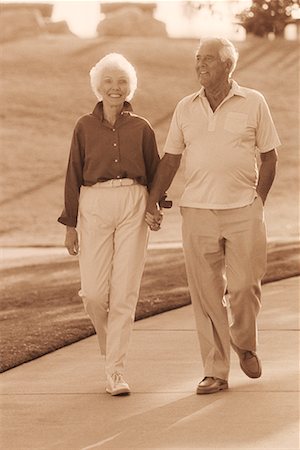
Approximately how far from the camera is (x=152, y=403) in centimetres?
691

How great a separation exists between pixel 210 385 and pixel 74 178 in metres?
1.30

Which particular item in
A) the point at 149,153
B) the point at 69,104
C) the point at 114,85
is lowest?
the point at 69,104

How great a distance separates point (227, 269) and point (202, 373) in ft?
2.65

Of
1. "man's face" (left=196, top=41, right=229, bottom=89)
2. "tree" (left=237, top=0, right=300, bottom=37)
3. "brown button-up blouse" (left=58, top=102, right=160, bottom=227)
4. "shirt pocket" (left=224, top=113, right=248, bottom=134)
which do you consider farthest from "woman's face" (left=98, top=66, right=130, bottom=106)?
"tree" (left=237, top=0, right=300, bottom=37)

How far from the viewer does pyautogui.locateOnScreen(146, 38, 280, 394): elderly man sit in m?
6.98

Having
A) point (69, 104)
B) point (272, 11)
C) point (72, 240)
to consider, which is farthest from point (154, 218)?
point (69, 104)

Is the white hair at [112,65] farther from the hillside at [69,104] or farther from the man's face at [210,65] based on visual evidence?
the hillside at [69,104]

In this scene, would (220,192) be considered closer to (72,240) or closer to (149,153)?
(149,153)

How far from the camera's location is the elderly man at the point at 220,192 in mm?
6980

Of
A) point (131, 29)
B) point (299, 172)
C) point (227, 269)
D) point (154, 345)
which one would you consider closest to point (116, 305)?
point (227, 269)

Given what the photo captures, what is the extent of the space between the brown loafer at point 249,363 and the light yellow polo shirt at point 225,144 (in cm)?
85

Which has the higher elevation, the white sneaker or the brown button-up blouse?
the brown button-up blouse

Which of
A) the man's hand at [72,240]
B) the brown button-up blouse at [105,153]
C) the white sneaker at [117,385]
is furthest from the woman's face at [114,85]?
the white sneaker at [117,385]

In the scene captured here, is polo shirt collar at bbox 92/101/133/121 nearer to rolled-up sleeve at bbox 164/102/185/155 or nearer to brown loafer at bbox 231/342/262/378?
rolled-up sleeve at bbox 164/102/185/155
